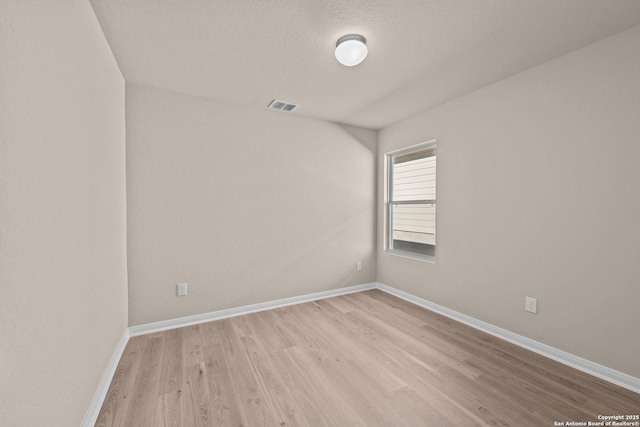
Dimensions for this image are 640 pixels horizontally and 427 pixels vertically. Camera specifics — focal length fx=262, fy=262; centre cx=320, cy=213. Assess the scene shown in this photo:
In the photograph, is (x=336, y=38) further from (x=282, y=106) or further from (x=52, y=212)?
(x=52, y=212)

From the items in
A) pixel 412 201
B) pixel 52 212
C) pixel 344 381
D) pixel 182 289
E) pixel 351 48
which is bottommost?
pixel 344 381

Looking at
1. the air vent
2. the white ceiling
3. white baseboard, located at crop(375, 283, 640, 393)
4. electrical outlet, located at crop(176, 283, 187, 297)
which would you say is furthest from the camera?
the air vent

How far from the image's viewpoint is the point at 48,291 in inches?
43.5

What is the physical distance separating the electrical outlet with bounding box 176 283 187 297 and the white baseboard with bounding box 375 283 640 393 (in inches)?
111

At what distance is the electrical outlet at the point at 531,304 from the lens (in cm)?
230

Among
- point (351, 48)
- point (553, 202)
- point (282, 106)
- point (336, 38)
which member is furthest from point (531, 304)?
point (282, 106)

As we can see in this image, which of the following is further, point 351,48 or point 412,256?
point 412,256

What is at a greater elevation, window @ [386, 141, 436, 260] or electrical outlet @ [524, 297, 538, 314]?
window @ [386, 141, 436, 260]

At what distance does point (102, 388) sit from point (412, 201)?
141 inches

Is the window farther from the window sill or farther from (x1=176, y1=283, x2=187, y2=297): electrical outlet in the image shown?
(x1=176, y1=283, x2=187, y2=297): electrical outlet

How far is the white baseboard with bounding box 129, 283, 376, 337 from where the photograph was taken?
2.64 m

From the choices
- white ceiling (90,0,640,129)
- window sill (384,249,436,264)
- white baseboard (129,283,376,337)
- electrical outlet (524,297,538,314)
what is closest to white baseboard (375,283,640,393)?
electrical outlet (524,297,538,314)

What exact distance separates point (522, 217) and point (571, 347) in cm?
110

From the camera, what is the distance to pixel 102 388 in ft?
5.67
